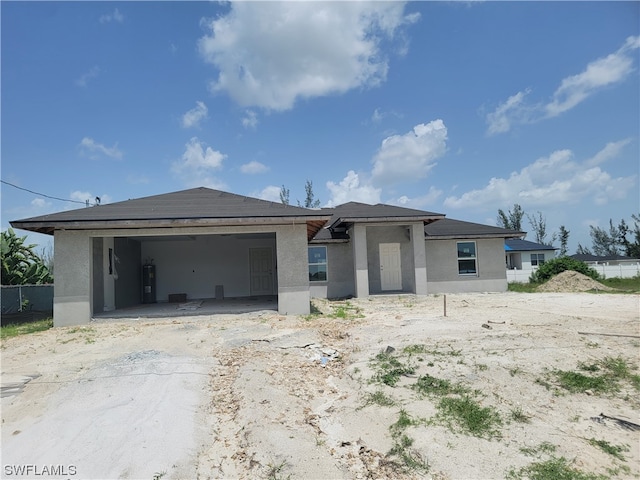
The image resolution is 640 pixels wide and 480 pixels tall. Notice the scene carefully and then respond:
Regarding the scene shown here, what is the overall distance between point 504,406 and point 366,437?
1933 millimetres

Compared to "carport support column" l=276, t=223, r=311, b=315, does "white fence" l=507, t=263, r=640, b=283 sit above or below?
below

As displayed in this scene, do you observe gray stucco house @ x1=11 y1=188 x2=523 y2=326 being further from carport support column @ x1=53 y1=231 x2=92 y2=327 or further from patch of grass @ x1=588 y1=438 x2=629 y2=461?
patch of grass @ x1=588 y1=438 x2=629 y2=461

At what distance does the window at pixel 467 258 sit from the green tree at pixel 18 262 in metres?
21.3

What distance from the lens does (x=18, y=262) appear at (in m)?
18.6

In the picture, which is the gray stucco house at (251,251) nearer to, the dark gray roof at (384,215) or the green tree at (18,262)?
the dark gray roof at (384,215)

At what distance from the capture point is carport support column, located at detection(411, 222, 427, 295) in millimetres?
16631

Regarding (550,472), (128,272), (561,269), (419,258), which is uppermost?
(419,258)

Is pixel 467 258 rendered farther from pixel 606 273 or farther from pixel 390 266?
pixel 606 273

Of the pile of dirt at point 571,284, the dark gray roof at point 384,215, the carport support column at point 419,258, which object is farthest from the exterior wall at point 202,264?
the pile of dirt at point 571,284

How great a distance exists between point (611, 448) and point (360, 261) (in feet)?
40.9

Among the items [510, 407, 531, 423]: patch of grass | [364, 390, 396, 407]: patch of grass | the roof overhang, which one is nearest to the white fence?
the roof overhang

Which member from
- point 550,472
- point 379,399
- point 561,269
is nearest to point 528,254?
point 561,269

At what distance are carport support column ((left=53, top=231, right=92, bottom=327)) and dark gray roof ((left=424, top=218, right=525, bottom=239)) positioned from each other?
14.1 meters

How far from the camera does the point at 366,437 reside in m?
4.41
